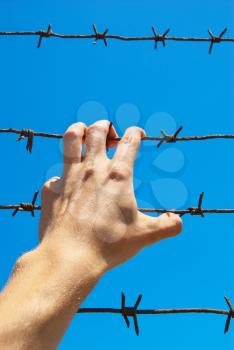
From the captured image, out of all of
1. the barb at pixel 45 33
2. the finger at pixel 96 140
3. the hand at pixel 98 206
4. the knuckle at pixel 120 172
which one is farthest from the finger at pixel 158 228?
the barb at pixel 45 33

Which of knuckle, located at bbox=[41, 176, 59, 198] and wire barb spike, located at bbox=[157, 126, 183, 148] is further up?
wire barb spike, located at bbox=[157, 126, 183, 148]

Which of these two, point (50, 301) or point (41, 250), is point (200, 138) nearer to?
point (41, 250)

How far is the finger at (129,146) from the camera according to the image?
1389 mm

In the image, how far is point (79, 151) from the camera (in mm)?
1447

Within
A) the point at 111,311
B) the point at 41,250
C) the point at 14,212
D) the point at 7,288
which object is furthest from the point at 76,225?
the point at 14,212

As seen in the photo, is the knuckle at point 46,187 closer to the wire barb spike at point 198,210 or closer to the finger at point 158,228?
the finger at point 158,228

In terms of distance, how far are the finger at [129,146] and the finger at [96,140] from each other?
0.05 meters

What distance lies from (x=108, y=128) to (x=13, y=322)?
690mm

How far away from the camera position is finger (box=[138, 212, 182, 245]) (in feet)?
4.16

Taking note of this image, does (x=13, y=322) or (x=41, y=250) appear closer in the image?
(x=13, y=322)

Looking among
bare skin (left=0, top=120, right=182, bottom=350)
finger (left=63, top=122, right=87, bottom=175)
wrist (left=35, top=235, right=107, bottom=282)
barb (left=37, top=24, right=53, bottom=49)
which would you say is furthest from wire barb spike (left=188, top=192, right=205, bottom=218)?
barb (left=37, top=24, right=53, bottom=49)

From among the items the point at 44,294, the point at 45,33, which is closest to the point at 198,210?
the point at 44,294

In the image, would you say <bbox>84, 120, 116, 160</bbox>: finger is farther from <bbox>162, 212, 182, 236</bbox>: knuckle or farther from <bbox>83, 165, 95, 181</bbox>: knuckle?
<bbox>162, 212, 182, 236</bbox>: knuckle

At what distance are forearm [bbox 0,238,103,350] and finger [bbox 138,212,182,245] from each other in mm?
163
